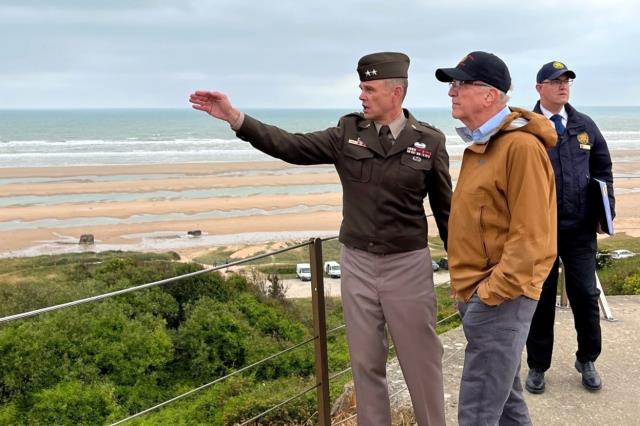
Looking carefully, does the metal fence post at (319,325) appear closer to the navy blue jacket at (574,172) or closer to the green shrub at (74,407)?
the navy blue jacket at (574,172)

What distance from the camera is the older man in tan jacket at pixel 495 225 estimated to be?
2.22 metres

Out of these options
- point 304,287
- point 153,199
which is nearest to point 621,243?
point 304,287

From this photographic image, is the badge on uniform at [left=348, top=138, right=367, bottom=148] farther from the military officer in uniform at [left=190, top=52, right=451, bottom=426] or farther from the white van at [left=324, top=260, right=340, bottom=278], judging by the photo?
the white van at [left=324, top=260, right=340, bottom=278]

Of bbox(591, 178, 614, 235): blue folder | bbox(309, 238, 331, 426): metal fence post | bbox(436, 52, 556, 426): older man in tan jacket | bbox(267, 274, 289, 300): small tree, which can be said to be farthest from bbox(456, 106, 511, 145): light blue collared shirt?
bbox(267, 274, 289, 300): small tree

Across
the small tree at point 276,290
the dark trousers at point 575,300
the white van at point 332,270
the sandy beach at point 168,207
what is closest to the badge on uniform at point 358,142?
the dark trousers at point 575,300

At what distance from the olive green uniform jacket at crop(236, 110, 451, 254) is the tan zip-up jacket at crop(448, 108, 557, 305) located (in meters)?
0.25

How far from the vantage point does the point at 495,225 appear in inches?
90.9

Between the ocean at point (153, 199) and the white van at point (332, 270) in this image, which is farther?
the ocean at point (153, 199)

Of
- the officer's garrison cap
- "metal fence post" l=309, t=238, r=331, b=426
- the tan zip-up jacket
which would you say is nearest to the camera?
the tan zip-up jacket

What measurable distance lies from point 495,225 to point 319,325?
41.4 inches

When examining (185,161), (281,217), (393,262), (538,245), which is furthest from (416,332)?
(185,161)

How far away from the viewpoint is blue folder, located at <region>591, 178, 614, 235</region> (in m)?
3.34

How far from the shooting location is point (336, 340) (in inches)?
459

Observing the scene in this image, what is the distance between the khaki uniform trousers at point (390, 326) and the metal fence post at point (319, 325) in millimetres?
138
